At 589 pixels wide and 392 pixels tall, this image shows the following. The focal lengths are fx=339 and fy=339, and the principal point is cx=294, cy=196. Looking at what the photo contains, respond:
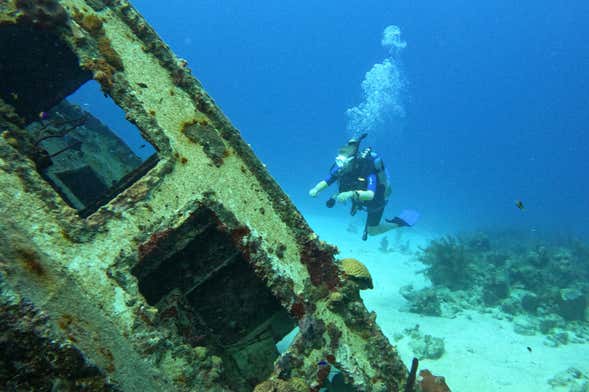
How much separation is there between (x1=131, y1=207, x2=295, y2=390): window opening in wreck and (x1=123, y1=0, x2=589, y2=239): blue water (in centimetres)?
10480

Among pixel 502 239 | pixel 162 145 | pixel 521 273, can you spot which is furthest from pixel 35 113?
pixel 502 239

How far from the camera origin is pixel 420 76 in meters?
147

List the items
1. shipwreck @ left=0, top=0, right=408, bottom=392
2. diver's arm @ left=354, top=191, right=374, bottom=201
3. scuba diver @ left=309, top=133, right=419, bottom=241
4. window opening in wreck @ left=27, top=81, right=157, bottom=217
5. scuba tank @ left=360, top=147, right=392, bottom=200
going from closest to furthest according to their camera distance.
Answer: shipwreck @ left=0, top=0, right=408, bottom=392 < window opening in wreck @ left=27, top=81, right=157, bottom=217 < diver's arm @ left=354, top=191, right=374, bottom=201 < scuba diver @ left=309, top=133, right=419, bottom=241 < scuba tank @ left=360, top=147, right=392, bottom=200

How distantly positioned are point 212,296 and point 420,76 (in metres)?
163

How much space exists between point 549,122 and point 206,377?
170 meters

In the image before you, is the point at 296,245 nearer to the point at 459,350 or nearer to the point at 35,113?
the point at 35,113

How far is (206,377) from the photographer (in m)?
2.07

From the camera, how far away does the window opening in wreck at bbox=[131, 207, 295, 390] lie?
7.84 feet

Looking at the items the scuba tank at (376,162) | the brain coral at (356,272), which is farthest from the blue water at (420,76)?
the brain coral at (356,272)

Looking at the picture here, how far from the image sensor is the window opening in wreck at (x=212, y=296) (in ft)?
7.84

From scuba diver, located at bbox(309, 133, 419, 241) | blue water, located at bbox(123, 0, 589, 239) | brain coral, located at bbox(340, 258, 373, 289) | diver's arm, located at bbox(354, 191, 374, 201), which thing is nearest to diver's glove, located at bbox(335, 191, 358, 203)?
scuba diver, located at bbox(309, 133, 419, 241)

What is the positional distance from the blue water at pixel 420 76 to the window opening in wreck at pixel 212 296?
10480cm

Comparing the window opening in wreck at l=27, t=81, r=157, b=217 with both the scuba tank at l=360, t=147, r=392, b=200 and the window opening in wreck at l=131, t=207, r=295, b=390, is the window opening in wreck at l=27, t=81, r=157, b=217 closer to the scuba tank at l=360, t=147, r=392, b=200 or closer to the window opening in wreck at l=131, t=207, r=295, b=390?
the window opening in wreck at l=131, t=207, r=295, b=390

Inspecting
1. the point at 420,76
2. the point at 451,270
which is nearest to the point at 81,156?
the point at 451,270
